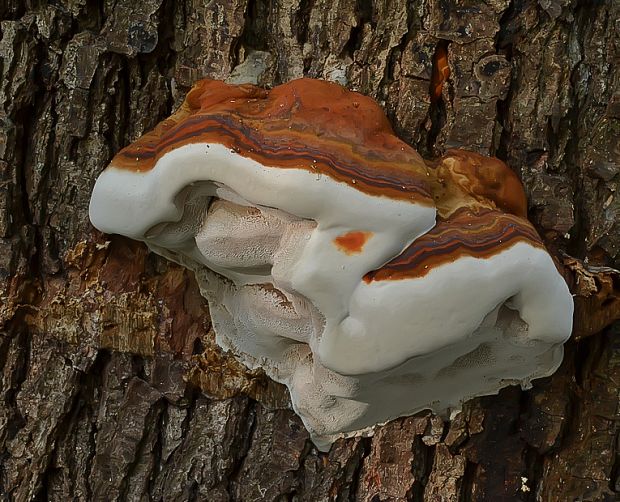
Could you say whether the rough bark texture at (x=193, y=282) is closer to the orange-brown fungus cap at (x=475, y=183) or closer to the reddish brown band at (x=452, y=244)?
the orange-brown fungus cap at (x=475, y=183)

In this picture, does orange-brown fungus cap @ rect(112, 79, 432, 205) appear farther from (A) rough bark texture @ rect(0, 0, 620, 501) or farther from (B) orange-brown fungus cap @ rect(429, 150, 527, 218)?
(A) rough bark texture @ rect(0, 0, 620, 501)

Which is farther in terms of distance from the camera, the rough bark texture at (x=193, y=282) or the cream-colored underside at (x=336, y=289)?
the rough bark texture at (x=193, y=282)

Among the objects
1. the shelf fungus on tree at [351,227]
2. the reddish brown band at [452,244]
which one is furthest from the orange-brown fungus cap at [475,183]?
the reddish brown band at [452,244]

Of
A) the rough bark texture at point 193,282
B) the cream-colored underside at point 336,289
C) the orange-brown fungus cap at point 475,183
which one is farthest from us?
the rough bark texture at point 193,282

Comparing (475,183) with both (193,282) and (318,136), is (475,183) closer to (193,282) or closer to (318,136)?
(318,136)

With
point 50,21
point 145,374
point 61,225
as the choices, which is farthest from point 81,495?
point 50,21

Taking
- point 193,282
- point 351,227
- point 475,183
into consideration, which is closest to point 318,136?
point 351,227

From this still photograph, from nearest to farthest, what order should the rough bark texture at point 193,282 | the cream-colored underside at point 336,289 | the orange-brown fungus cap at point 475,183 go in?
the cream-colored underside at point 336,289 → the orange-brown fungus cap at point 475,183 → the rough bark texture at point 193,282
